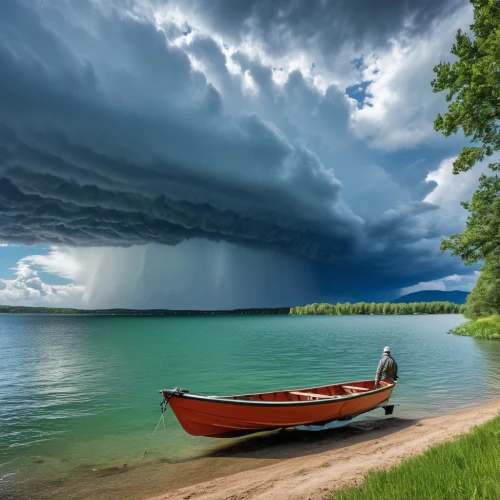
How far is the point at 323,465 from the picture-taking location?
1150cm

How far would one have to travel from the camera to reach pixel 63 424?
19.2 metres

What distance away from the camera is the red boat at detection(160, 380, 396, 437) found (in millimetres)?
13844

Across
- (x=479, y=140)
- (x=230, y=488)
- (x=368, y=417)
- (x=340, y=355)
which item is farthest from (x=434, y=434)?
(x=340, y=355)

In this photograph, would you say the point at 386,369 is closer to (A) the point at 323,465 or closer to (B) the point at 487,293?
(A) the point at 323,465

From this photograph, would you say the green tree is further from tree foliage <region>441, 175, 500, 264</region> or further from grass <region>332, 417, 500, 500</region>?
grass <region>332, 417, 500, 500</region>

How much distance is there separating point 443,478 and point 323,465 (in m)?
5.53

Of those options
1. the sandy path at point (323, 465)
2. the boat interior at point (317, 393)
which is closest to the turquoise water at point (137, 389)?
the boat interior at point (317, 393)

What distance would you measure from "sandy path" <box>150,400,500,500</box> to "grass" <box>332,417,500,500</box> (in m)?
1.69

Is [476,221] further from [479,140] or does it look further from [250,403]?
[250,403]

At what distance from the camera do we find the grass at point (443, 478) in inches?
241

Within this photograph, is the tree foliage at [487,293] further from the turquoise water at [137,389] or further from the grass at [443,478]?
the grass at [443,478]

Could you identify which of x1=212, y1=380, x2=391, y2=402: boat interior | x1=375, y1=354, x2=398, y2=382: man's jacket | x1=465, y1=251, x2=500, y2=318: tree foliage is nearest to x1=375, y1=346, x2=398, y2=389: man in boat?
x1=375, y1=354, x2=398, y2=382: man's jacket

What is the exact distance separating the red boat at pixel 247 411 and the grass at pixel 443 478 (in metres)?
7.04

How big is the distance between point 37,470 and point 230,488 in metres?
7.75
